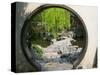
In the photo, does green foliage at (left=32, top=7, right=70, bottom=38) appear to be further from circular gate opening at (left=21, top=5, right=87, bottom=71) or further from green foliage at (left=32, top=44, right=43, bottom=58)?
green foliage at (left=32, top=44, right=43, bottom=58)

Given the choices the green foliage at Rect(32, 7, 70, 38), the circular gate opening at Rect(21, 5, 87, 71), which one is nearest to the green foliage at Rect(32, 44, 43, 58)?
the circular gate opening at Rect(21, 5, 87, 71)

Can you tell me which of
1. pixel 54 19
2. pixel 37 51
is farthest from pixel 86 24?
pixel 37 51

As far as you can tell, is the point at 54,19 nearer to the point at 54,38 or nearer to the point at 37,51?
the point at 54,38

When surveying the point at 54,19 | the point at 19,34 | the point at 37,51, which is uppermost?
the point at 54,19

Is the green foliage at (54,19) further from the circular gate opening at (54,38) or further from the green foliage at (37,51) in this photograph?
the green foliage at (37,51)

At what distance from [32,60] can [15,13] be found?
346mm

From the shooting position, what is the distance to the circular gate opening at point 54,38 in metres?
1.99

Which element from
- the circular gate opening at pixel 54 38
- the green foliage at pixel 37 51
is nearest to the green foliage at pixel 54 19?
the circular gate opening at pixel 54 38

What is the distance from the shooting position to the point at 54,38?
2.05 metres

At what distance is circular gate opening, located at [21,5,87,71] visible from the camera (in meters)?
1.99

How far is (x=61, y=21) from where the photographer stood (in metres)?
2.07

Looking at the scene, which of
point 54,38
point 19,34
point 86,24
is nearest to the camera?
point 19,34

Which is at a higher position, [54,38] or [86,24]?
[86,24]

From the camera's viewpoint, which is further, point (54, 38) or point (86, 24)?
point (86, 24)
